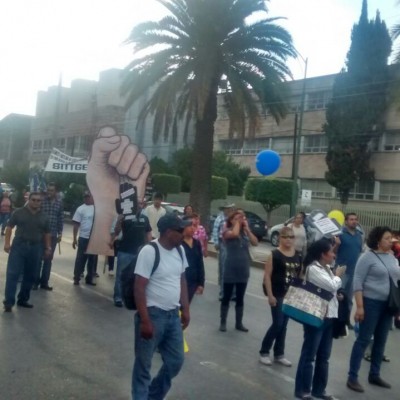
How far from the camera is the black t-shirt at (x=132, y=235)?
943 centimetres

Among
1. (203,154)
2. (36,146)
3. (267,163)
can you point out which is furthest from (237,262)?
(36,146)

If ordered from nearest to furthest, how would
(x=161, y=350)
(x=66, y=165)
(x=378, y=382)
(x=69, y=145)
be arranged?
(x=161, y=350), (x=378, y=382), (x=66, y=165), (x=69, y=145)

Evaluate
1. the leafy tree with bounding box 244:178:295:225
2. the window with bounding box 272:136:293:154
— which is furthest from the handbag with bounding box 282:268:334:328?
the window with bounding box 272:136:293:154

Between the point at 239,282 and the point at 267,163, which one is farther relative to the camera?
the point at 267,163

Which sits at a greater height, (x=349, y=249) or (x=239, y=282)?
(x=349, y=249)

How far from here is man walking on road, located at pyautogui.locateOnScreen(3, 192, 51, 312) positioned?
27.9 feet

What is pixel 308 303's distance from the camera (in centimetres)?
552

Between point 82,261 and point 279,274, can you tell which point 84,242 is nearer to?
point 82,261

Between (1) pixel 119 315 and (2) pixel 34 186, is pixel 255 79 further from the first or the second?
(1) pixel 119 315

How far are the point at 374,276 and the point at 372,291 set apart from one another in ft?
0.50

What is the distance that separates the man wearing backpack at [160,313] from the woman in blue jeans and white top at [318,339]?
1348 mm

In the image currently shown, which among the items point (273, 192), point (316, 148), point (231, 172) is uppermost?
point (316, 148)

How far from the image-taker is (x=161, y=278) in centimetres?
477

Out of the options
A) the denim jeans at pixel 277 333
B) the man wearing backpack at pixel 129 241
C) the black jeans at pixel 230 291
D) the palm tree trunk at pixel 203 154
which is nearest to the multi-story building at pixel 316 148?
the palm tree trunk at pixel 203 154
